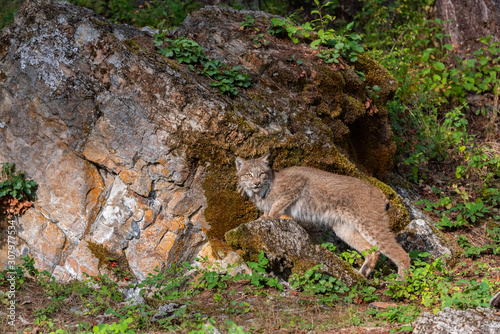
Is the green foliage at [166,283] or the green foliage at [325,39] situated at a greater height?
the green foliage at [325,39]

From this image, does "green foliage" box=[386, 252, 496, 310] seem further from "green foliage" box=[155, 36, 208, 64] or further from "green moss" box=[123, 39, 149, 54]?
"green moss" box=[123, 39, 149, 54]

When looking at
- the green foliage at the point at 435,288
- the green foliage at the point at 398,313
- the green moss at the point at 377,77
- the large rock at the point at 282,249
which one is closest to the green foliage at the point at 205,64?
the large rock at the point at 282,249

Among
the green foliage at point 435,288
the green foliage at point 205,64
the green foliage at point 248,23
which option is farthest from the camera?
the green foliage at point 248,23

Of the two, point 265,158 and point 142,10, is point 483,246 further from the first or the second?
point 142,10

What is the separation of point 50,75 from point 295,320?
425 cm

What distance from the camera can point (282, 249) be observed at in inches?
216

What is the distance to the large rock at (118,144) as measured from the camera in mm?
5887

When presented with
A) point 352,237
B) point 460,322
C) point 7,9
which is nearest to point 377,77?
point 352,237

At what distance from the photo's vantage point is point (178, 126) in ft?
19.4

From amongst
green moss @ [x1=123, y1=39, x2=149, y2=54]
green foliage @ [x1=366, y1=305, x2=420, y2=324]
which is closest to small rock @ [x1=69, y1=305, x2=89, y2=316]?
green foliage @ [x1=366, y1=305, x2=420, y2=324]

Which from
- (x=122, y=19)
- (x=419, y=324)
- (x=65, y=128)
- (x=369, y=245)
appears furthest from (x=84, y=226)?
(x=122, y=19)

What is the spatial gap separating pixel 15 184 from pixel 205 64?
2889 millimetres

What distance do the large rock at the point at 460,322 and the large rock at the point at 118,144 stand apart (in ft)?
8.91

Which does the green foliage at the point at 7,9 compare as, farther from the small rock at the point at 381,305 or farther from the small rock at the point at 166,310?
the small rock at the point at 381,305
